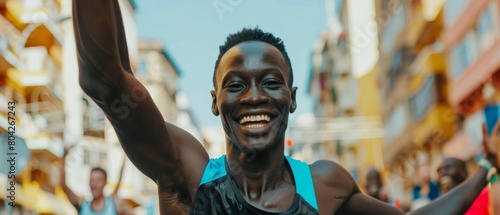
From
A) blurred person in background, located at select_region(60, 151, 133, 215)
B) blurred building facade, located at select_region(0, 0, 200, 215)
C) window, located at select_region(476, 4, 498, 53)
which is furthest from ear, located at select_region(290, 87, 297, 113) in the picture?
blurred building facade, located at select_region(0, 0, 200, 215)

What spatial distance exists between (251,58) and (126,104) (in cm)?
40

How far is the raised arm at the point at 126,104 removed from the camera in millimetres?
2455

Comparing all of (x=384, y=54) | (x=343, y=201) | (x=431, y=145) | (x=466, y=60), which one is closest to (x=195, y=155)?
(x=343, y=201)

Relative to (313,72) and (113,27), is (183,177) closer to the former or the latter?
(113,27)

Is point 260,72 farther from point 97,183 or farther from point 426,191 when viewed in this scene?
point 426,191

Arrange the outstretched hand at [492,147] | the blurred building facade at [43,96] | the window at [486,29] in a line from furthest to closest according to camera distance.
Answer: the blurred building facade at [43,96] < the window at [486,29] < the outstretched hand at [492,147]

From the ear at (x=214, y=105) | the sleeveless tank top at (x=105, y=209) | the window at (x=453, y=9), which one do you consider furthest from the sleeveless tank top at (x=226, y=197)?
the window at (x=453, y=9)

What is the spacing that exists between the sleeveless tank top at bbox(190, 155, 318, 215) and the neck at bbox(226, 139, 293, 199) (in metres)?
0.03

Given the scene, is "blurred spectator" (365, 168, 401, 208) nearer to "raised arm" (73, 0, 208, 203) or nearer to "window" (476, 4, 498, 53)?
"raised arm" (73, 0, 208, 203)

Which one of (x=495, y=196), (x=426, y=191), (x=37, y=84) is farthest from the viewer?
(x=37, y=84)

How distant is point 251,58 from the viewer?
2850 millimetres

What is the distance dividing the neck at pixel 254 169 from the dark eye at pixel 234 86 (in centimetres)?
19

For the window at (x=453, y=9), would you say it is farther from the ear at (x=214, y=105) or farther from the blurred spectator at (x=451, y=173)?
the ear at (x=214, y=105)

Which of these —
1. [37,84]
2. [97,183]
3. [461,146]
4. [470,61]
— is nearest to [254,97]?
[97,183]
